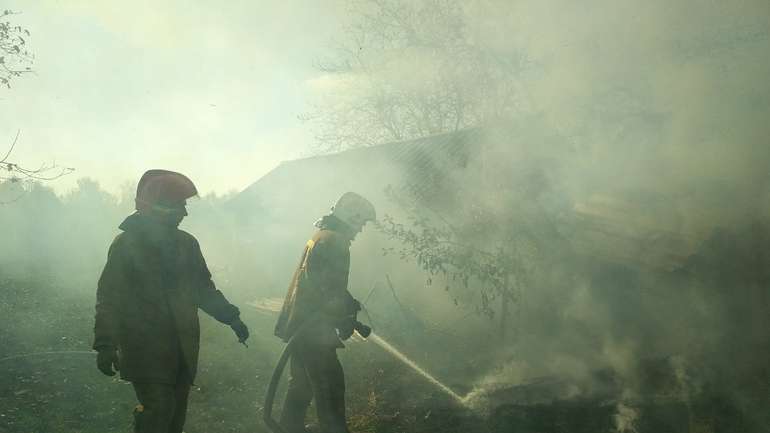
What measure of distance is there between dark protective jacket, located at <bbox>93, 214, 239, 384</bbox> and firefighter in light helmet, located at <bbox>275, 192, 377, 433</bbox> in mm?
878

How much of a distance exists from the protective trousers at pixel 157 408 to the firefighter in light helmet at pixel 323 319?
39.1 inches

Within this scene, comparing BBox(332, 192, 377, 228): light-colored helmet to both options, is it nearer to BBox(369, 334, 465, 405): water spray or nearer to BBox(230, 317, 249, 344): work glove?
BBox(230, 317, 249, 344): work glove

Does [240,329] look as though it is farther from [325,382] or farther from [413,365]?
[413,365]

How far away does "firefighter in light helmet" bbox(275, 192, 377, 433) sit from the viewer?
364cm

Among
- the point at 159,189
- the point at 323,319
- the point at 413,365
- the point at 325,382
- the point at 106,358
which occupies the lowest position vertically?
the point at 413,365

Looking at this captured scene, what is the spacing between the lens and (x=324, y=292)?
3.70m

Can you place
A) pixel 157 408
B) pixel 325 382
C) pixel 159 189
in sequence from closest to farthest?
pixel 157 408 < pixel 159 189 < pixel 325 382

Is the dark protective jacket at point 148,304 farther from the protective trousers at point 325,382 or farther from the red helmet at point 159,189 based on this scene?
the protective trousers at point 325,382

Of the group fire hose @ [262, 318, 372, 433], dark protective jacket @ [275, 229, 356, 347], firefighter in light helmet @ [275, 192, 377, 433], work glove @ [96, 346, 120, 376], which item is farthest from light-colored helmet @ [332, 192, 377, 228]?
work glove @ [96, 346, 120, 376]

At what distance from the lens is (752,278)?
5402mm

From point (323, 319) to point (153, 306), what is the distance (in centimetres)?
125

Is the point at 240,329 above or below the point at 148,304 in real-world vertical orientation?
below

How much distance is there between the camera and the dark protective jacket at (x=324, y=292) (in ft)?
Result: 12.1

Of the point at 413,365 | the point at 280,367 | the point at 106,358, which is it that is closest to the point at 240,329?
the point at 280,367
